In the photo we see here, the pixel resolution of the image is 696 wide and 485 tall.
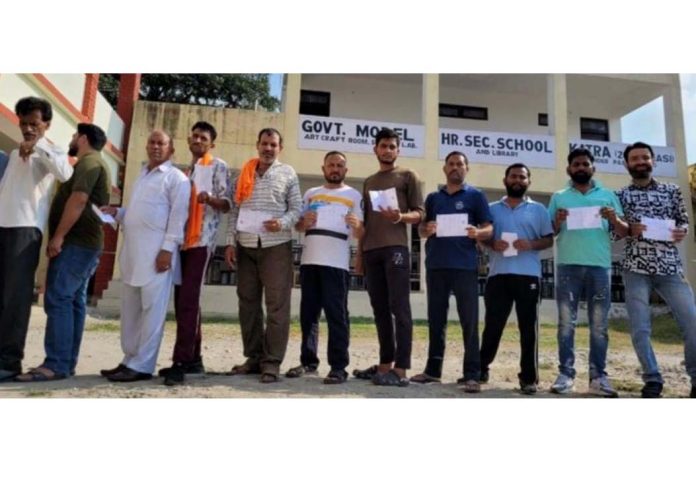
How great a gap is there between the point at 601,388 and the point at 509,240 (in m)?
1.15

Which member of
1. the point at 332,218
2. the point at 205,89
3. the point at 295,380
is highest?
the point at 205,89

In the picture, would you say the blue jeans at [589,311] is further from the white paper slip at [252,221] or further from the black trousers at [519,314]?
the white paper slip at [252,221]

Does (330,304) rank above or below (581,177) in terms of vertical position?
below

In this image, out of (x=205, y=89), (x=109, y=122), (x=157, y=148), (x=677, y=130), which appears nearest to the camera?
(x=157, y=148)

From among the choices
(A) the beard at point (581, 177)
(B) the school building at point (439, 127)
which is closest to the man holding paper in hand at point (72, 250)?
(A) the beard at point (581, 177)

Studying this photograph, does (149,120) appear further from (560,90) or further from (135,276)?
(560,90)

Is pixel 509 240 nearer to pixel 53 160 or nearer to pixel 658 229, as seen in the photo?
pixel 658 229

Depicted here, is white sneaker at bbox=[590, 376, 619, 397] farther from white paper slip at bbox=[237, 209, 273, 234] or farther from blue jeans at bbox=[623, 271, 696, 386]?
white paper slip at bbox=[237, 209, 273, 234]

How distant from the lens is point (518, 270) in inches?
144

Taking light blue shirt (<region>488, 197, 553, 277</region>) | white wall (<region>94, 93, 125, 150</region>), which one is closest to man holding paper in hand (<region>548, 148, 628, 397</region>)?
light blue shirt (<region>488, 197, 553, 277</region>)

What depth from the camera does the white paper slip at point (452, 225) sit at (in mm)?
3611

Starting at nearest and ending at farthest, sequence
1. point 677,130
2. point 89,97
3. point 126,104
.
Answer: point 89,97 → point 126,104 → point 677,130

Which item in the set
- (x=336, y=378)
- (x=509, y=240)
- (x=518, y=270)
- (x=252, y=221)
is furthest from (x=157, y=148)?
(x=518, y=270)

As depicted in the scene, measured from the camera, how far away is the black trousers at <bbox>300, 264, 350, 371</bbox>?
356cm
